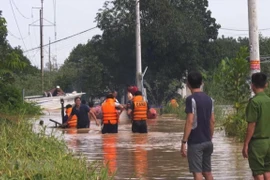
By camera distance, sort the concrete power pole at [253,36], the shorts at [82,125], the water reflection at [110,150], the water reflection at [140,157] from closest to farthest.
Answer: the water reflection at [140,157], the water reflection at [110,150], the concrete power pole at [253,36], the shorts at [82,125]

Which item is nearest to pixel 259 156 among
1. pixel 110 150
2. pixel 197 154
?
pixel 197 154

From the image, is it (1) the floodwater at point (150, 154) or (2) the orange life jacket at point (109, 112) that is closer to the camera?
(1) the floodwater at point (150, 154)

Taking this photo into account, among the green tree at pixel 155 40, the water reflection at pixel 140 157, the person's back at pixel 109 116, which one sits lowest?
the water reflection at pixel 140 157

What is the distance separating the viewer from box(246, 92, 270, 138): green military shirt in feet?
29.8

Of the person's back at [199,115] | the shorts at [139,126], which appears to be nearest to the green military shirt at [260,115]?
the person's back at [199,115]

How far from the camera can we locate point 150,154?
15406mm

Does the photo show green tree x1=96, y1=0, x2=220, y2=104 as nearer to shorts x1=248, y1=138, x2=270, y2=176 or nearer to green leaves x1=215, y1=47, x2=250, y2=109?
green leaves x1=215, y1=47, x2=250, y2=109

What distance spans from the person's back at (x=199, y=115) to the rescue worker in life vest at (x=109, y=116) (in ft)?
40.1

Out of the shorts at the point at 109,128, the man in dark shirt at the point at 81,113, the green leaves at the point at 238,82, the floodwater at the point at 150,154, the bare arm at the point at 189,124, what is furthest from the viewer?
the man in dark shirt at the point at 81,113

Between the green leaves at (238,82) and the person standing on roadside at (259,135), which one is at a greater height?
the green leaves at (238,82)

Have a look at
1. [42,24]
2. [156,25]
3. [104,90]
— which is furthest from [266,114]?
[42,24]

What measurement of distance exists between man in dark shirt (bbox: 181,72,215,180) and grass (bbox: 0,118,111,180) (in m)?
1.16

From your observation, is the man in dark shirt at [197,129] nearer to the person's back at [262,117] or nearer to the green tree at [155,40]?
the person's back at [262,117]

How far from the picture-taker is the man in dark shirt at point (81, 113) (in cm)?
2447
